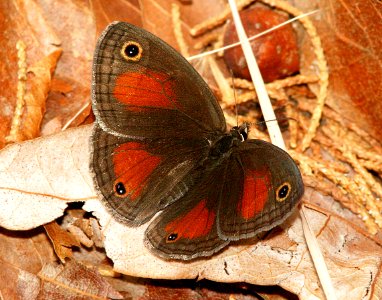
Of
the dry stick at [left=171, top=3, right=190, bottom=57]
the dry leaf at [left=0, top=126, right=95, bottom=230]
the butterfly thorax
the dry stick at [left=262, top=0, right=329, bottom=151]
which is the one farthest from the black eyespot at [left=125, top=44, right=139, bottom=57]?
the dry stick at [left=262, top=0, right=329, bottom=151]

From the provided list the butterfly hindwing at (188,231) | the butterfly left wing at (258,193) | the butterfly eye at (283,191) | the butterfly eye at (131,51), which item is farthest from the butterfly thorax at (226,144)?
the butterfly eye at (131,51)

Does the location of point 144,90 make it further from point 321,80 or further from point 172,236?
point 321,80

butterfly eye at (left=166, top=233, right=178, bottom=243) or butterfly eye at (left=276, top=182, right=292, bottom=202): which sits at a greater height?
butterfly eye at (left=276, top=182, right=292, bottom=202)

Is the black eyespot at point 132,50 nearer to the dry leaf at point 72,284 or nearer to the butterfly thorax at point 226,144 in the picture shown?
the butterfly thorax at point 226,144

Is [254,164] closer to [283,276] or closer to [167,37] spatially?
[283,276]

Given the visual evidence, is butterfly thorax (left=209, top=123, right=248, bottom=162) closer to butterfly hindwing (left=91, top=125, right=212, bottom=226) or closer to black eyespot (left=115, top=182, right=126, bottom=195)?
butterfly hindwing (left=91, top=125, right=212, bottom=226)

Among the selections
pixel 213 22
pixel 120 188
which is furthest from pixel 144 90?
pixel 213 22
